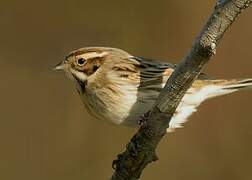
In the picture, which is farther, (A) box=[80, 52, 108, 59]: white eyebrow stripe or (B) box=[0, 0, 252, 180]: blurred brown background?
(B) box=[0, 0, 252, 180]: blurred brown background

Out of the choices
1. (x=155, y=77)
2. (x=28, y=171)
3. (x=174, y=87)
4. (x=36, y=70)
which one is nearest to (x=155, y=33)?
(x=36, y=70)

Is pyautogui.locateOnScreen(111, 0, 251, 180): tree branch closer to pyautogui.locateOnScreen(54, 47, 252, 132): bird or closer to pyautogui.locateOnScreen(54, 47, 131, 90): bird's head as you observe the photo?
pyautogui.locateOnScreen(54, 47, 252, 132): bird

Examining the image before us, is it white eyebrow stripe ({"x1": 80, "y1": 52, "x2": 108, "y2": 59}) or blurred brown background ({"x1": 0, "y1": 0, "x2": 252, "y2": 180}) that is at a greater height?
white eyebrow stripe ({"x1": 80, "y1": 52, "x2": 108, "y2": 59})

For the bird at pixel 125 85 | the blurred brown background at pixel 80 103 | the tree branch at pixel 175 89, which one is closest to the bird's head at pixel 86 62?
the bird at pixel 125 85

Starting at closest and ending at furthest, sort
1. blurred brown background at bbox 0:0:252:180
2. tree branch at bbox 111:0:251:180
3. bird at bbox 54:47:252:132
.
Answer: tree branch at bbox 111:0:251:180, bird at bbox 54:47:252:132, blurred brown background at bbox 0:0:252:180

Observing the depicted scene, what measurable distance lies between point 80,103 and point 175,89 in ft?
→ 6.62

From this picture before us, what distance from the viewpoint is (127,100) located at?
266 centimetres

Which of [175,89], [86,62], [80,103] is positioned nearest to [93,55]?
[86,62]

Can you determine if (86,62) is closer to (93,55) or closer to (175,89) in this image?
(93,55)

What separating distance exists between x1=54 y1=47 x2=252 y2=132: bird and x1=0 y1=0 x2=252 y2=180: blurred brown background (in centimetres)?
91

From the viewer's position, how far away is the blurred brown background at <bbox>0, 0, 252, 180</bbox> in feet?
12.2

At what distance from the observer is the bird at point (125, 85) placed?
264 cm

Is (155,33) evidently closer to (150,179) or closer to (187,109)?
(150,179)

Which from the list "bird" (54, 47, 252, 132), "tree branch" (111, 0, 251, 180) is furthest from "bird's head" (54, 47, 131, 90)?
"tree branch" (111, 0, 251, 180)
